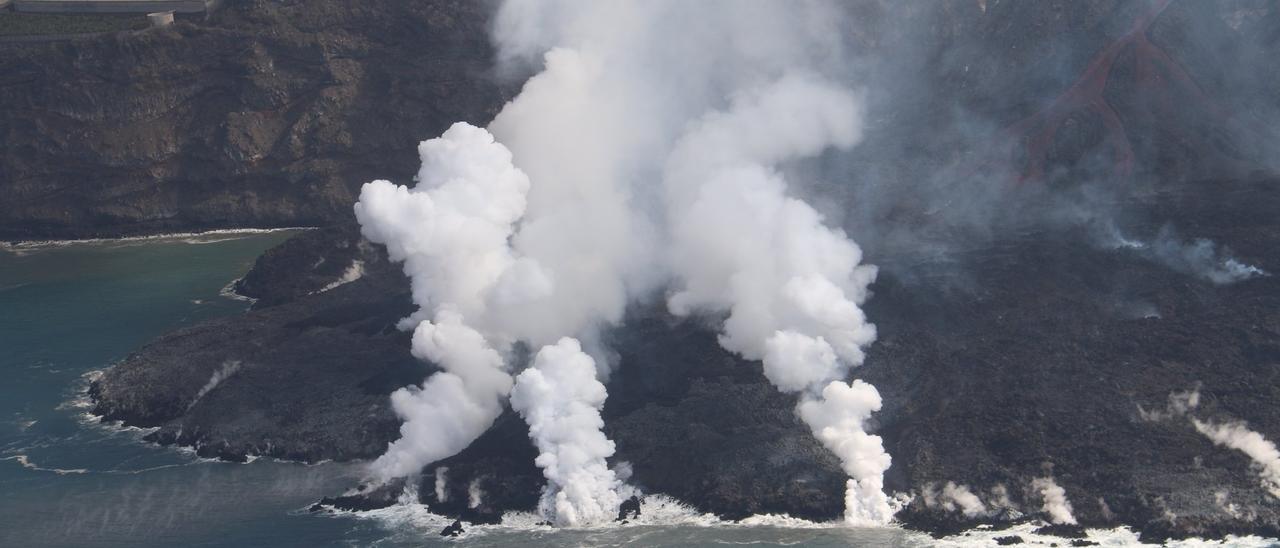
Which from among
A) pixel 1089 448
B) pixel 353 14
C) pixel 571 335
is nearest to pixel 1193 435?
A: pixel 1089 448

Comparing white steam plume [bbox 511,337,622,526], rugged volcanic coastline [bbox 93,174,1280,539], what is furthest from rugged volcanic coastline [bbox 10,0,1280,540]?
white steam plume [bbox 511,337,622,526]


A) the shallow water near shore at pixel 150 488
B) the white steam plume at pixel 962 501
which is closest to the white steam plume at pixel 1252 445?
the shallow water near shore at pixel 150 488

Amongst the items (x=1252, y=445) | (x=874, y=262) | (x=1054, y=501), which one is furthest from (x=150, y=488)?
(x=1252, y=445)

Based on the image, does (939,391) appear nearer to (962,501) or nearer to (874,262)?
(962,501)

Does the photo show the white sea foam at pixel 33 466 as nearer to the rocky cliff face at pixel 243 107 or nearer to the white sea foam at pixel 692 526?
the white sea foam at pixel 692 526

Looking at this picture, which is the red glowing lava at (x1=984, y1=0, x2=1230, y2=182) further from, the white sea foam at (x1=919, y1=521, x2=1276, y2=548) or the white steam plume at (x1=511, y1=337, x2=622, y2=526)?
the white steam plume at (x1=511, y1=337, x2=622, y2=526)

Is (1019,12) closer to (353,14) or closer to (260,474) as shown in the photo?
(353,14)
